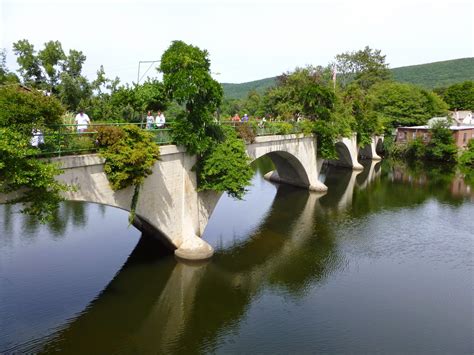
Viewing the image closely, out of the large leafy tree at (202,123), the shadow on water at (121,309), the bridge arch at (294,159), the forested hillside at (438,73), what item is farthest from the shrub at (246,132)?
the forested hillside at (438,73)

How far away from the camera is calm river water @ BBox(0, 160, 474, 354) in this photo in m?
14.9

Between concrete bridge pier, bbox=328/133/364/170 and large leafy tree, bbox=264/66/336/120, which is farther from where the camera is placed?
concrete bridge pier, bbox=328/133/364/170

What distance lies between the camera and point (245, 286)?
19.2 metres

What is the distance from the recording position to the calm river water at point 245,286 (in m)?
14.9

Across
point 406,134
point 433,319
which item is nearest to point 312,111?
point 433,319

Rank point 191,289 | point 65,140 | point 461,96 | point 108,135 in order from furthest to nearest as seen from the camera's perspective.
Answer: point 461,96, point 191,289, point 108,135, point 65,140

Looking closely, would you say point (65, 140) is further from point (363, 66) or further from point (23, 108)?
point (363, 66)

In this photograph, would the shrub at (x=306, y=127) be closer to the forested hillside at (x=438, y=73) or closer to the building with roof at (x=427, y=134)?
the building with roof at (x=427, y=134)

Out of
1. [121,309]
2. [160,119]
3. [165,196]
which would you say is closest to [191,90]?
[160,119]

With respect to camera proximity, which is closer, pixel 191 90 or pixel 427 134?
pixel 191 90

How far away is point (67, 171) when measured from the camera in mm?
15070

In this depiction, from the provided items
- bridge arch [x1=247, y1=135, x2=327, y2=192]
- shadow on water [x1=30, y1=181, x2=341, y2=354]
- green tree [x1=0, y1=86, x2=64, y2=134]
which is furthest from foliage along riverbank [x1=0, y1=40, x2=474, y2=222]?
shadow on water [x1=30, y1=181, x2=341, y2=354]

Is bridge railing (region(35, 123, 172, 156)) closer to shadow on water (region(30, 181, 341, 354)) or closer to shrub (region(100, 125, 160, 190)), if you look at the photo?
shrub (region(100, 125, 160, 190))

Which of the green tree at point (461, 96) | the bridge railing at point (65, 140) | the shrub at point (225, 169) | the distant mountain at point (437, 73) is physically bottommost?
the shrub at point (225, 169)
